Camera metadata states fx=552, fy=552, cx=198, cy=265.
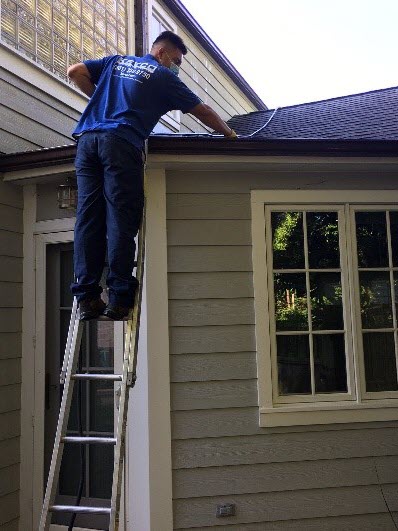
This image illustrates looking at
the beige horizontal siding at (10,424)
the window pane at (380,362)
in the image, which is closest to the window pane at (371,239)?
the window pane at (380,362)

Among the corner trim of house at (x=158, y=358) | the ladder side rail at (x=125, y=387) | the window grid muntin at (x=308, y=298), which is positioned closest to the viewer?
the ladder side rail at (x=125, y=387)

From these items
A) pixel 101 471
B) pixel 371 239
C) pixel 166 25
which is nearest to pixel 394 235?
pixel 371 239

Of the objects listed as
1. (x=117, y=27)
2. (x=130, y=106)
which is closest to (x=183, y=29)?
(x=117, y=27)

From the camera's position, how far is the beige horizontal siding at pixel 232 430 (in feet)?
12.2

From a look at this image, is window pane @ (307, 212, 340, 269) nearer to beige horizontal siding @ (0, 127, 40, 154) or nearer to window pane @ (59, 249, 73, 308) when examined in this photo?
window pane @ (59, 249, 73, 308)

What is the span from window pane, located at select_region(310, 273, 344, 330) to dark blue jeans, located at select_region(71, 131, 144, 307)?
5.28 feet

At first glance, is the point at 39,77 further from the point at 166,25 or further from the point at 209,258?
the point at 166,25

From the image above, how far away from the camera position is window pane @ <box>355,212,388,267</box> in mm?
4070

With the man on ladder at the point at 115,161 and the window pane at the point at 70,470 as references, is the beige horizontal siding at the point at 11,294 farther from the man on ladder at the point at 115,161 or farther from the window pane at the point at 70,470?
the man on ladder at the point at 115,161

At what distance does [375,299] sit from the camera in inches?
159

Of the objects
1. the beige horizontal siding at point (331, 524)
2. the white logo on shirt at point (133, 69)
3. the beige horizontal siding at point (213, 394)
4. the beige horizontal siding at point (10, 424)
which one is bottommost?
the beige horizontal siding at point (331, 524)

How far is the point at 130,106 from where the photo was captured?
9.91 ft

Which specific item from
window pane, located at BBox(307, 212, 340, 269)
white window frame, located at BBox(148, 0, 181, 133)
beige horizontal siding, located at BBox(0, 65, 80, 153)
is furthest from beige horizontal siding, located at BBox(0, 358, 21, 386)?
white window frame, located at BBox(148, 0, 181, 133)

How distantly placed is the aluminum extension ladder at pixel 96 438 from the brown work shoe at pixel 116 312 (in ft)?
0.19
